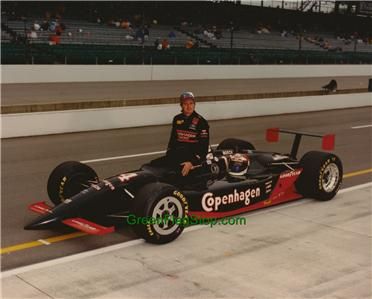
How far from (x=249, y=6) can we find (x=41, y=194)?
38386 millimetres

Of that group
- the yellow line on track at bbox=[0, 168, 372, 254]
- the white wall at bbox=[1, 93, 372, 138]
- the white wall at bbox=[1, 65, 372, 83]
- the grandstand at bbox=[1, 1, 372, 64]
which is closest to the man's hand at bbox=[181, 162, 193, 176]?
the yellow line on track at bbox=[0, 168, 372, 254]

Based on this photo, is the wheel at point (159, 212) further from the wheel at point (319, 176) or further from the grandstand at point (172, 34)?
the grandstand at point (172, 34)

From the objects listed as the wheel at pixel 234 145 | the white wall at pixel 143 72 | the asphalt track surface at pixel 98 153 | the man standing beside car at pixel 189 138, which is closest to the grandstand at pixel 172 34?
the white wall at pixel 143 72

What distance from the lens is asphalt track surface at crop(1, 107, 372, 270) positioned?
5.71 m

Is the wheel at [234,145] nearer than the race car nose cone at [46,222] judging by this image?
No

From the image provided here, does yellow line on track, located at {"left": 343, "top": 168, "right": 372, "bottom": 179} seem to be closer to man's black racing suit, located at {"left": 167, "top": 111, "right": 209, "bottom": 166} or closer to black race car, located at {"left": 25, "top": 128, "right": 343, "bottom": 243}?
black race car, located at {"left": 25, "top": 128, "right": 343, "bottom": 243}

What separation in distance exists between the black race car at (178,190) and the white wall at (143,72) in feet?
50.5

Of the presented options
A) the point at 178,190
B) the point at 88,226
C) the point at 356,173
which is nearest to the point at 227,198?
the point at 178,190

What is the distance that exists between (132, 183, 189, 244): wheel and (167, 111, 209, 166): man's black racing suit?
755mm

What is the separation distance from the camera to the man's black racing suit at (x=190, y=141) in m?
6.27

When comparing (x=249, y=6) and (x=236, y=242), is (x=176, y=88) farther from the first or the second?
(x=249, y=6)

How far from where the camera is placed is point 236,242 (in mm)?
5770

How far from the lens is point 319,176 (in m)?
7.16

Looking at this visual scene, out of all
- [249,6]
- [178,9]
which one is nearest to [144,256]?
[178,9]
